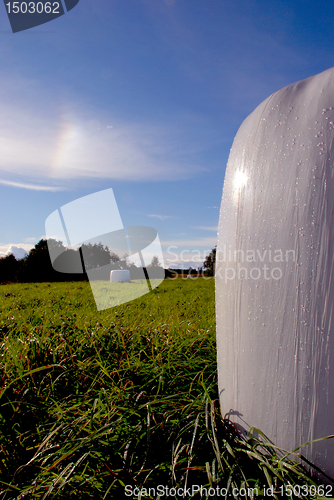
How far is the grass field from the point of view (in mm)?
1369

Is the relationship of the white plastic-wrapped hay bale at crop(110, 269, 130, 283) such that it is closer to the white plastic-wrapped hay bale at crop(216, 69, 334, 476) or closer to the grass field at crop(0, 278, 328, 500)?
the grass field at crop(0, 278, 328, 500)

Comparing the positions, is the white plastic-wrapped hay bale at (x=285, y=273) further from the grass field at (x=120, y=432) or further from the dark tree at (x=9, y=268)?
the dark tree at (x=9, y=268)

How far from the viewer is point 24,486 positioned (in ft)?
4.74

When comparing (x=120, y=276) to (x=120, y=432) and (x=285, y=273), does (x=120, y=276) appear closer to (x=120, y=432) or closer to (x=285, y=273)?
(x=120, y=432)

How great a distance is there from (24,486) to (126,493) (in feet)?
1.81

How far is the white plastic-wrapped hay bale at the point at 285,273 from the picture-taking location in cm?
130

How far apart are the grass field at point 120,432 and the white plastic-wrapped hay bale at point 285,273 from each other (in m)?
0.22

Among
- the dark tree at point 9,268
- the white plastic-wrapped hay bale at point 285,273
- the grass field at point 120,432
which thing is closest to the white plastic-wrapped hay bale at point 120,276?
the grass field at point 120,432

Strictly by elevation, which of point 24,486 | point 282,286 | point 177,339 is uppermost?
point 282,286

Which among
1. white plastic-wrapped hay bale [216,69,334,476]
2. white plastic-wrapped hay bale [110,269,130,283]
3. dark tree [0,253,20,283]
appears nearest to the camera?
white plastic-wrapped hay bale [216,69,334,476]

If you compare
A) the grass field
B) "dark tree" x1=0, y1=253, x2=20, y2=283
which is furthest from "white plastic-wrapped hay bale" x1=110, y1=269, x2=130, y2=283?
"dark tree" x1=0, y1=253, x2=20, y2=283

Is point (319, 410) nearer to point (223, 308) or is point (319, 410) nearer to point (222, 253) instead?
point (223, 308)

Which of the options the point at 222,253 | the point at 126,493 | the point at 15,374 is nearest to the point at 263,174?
the point at 222,253

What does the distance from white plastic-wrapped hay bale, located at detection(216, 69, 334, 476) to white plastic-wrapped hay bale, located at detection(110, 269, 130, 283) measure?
12825mm
